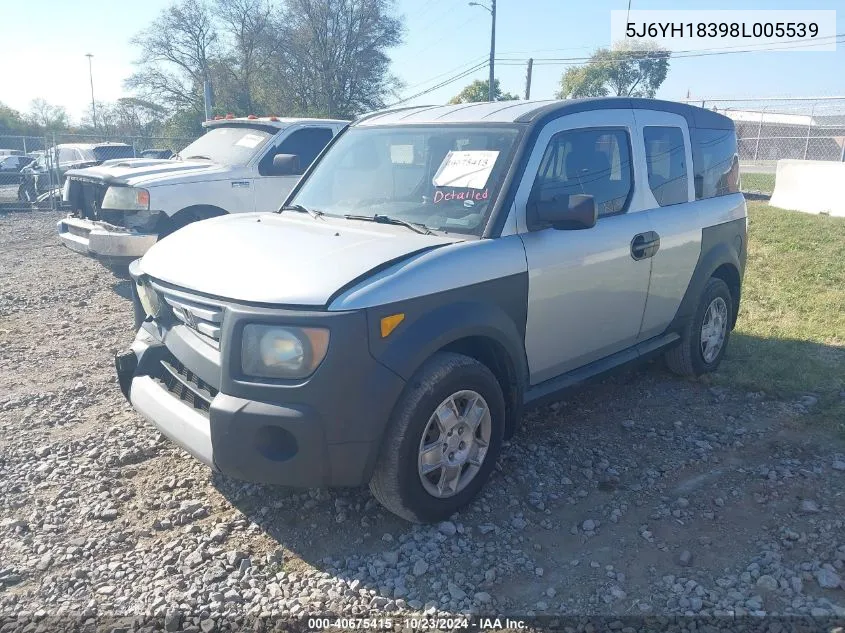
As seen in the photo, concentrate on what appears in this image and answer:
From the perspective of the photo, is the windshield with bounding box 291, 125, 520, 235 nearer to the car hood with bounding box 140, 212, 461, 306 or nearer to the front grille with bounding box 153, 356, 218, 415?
the car hood with bounding box 140, 212, 461, 306

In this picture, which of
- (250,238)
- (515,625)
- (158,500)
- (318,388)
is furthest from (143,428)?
(515,625)

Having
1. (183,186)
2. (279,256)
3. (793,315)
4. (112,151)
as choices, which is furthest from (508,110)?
(112,151)

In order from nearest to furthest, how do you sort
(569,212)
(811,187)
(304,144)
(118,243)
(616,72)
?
(569,212) < (118,243) < (304,144) < (811,187) < (616,72)

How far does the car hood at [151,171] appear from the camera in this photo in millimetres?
7359

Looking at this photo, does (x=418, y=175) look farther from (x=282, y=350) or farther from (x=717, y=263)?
(x=717, y=263)

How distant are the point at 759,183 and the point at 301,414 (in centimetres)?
1967

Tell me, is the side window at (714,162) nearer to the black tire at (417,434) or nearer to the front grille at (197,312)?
the black tire at (417,434)

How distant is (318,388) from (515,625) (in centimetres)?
123

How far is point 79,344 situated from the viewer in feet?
19.9

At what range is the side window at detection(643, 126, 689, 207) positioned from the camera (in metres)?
A: 4.65

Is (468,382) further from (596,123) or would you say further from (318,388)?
(596,123)

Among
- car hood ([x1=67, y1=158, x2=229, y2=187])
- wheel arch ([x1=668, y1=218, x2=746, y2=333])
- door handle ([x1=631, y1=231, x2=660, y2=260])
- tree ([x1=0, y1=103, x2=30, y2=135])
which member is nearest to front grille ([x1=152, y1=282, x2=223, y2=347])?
door handle ([x1=631, y1=231, x2=660, y2=260])

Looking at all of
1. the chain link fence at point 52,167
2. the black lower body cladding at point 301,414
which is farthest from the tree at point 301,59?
the black lower body cladding at point 301,414

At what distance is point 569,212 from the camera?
3.54 metres
